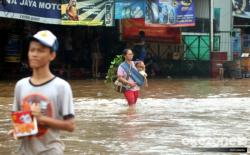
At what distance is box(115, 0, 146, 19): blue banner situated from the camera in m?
20.3

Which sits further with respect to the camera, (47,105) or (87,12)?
(87,12)

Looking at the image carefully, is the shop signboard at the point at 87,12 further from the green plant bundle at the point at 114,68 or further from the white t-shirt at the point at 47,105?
the white t-shirt at the point at 47,105

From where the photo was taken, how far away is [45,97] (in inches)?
145

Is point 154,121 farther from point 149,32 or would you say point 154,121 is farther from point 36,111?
point 149,32

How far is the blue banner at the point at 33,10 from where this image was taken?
18.0 m

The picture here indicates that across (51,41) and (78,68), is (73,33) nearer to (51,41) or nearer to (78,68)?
(78,68)

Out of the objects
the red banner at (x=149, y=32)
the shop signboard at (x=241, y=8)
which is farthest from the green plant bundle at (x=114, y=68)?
the shop signboard at (x=241, y=8)

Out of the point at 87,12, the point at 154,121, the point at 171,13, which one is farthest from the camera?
the point at 171,13

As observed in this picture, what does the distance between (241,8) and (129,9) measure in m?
6.75

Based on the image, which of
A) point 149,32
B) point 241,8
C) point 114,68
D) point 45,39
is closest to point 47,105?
point 45,39

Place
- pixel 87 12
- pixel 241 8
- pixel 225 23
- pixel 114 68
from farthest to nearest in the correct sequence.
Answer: pixel 241 8, pixel 225 23, pixel 87 12, pixel 114 68

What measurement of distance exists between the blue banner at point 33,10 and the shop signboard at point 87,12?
278 mm

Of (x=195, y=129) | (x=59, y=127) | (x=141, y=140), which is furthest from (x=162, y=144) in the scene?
(x=59, y=127)

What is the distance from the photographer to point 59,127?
367cm
